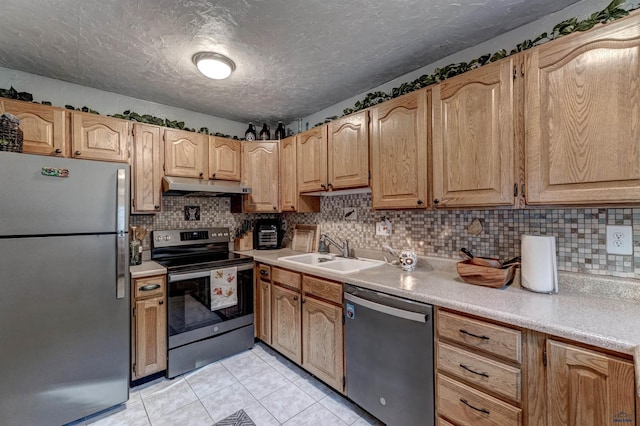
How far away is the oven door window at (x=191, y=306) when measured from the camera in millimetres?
2150

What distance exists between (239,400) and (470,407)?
148 centimetres

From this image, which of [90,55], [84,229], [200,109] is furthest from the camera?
[200,109]

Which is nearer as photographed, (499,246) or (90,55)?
(499,246)

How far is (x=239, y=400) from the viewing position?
191cm

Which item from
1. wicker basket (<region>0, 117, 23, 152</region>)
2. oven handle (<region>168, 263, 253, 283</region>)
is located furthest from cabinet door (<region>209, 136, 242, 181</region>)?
wicker basket (<region>0, 117, 23, 152</region>)

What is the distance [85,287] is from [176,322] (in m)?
0.72

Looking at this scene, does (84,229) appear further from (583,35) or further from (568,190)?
(583,35)

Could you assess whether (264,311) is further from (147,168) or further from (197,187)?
(147,168)

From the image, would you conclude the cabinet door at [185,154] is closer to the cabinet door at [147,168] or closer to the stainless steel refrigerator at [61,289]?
the cabinet door at [147,168]

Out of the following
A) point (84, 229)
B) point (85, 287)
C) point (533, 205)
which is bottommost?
point (85, 287)

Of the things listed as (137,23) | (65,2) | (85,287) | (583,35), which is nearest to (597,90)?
(583,35)

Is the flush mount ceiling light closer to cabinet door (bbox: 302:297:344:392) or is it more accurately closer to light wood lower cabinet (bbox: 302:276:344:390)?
light wood lower cabinet (bbox: 302:276:344:390)

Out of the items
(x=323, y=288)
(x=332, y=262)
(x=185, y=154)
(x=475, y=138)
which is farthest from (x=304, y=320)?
(x=185, y=154)

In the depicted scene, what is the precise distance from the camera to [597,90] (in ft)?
3.76
